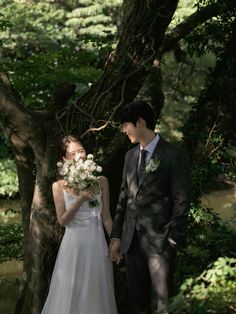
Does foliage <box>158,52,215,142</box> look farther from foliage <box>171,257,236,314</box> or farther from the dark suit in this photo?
foliage <box>171,257,236,314</box>

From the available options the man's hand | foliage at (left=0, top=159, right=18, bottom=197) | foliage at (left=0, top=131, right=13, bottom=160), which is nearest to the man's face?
the man's hand

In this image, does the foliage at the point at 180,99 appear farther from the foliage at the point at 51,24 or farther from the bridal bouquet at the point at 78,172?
the bridal bouquet at the point at 78,172

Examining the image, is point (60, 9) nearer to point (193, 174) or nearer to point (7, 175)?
point (7, 175)

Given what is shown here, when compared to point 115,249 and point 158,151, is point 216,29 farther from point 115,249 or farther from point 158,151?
point 115,249

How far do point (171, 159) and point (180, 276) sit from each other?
159cm

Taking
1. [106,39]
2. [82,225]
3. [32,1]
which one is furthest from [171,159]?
[32,1]

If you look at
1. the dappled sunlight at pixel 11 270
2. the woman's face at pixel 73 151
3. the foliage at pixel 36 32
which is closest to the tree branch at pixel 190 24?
the woman's face at pixel 73 151

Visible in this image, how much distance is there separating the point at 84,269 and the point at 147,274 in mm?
833

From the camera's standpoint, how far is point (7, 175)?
17.8 metres

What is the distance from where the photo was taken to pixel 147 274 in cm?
459

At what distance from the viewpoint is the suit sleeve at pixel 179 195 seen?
13.8 feet

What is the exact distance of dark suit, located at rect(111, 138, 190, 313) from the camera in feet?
14.0

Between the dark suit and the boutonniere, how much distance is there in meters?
0.03

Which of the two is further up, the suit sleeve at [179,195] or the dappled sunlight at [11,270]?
the suit sleeve at [179,195]
